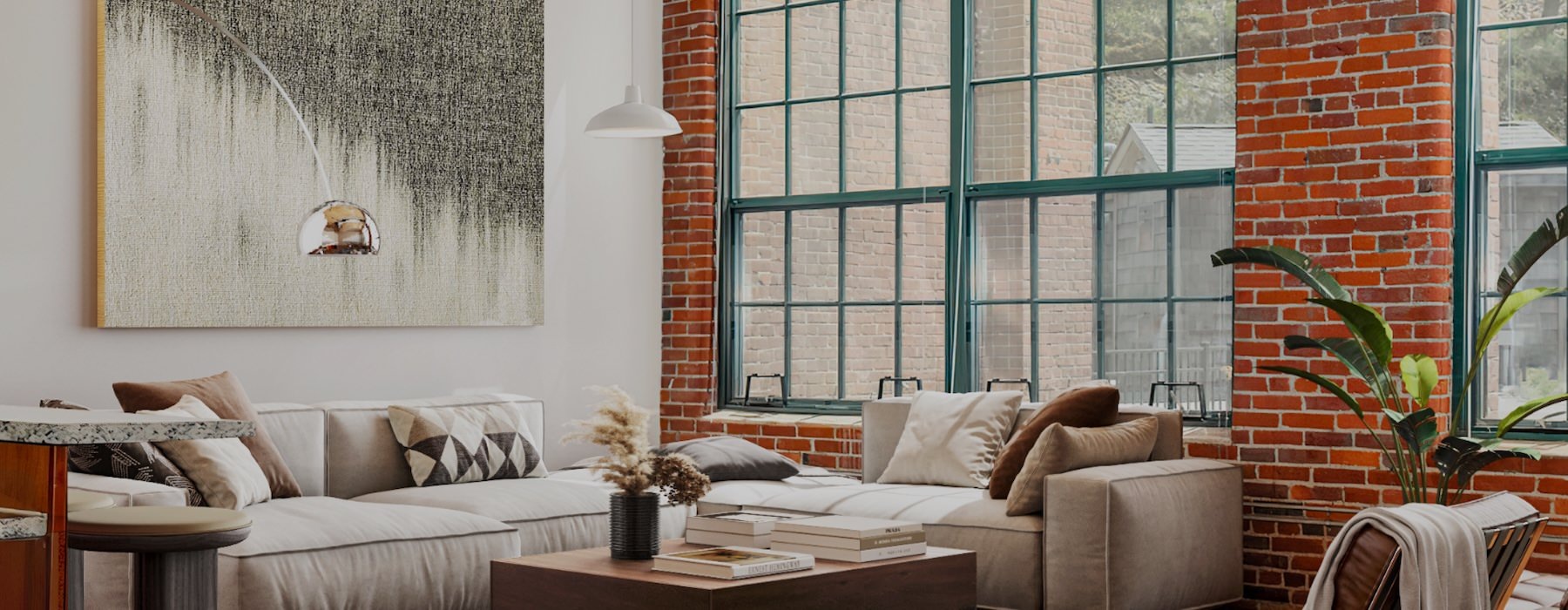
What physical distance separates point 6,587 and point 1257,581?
14.4ft

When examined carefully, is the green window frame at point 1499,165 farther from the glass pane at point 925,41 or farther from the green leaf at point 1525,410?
the glass pane at point 925,41

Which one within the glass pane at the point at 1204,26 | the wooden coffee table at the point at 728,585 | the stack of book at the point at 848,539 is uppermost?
the glass pane at the point at 1204,26

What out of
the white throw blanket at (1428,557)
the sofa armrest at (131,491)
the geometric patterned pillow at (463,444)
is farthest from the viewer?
the geometric patterned pillow at (463,444)

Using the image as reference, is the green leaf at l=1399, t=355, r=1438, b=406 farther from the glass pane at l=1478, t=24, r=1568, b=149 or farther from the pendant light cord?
the pendant light cord

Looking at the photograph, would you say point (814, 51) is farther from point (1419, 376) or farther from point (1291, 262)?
point (1419, 376)

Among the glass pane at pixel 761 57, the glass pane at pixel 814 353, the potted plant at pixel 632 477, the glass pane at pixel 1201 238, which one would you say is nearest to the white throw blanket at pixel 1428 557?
the potted plant at pixel 632 477

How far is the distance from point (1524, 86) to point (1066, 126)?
5.68 feet

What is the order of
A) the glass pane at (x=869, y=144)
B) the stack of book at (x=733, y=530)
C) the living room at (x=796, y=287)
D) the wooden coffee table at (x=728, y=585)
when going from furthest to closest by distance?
the glass pane at (x=869, y=144)
the living room at (x=796, y=287)
the stack of book at (x=733, y=530)
the wooden coffee table at (x=728, y=585)

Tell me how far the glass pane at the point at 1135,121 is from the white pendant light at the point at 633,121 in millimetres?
1743

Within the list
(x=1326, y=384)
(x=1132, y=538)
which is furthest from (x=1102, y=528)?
(x=1326, y=384)

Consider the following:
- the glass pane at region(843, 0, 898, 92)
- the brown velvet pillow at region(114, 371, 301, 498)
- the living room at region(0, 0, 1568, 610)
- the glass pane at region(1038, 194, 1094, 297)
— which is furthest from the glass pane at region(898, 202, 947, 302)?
the brown velvet pillow at region(114, 371, 301, 498)

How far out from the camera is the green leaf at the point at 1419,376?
5062 mm

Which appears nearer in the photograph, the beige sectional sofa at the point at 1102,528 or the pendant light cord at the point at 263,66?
the beige sectional sofa at the point at 1102,528

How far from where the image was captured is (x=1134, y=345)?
248 inches
